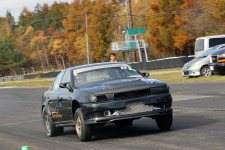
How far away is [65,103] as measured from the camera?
31.3 ft

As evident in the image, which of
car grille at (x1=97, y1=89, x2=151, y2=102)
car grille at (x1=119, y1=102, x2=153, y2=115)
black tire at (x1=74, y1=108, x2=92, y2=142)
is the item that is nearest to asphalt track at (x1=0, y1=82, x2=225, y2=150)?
black tire at (x1=74, y1=108, x2=92, y2=142)

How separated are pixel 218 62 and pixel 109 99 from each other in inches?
603

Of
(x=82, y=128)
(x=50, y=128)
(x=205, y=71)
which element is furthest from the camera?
(x=205, y=71)

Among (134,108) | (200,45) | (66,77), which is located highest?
(200,45)

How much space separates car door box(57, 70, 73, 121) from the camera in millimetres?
9337

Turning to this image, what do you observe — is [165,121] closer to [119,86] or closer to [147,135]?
[147,135]

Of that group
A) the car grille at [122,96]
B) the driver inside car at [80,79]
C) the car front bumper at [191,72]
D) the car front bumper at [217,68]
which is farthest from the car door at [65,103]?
the car front bumper at [191,72]

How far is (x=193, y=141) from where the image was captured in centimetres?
766

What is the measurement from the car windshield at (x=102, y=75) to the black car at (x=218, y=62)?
13.4 meters

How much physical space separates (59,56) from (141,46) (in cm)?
5955

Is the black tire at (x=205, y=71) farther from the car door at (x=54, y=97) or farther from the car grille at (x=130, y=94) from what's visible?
the car grille at (x=130, y=94)

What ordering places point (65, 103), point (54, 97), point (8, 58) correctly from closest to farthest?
point (65, 103)
point (54, 97)
point (8, 58)

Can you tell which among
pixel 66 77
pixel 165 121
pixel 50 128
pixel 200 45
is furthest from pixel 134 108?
pixel 200 45

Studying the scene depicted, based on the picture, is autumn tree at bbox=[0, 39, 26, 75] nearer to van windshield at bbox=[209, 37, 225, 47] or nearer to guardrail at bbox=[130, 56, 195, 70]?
guardrail at bbox=[130, 56, 195, 70]
